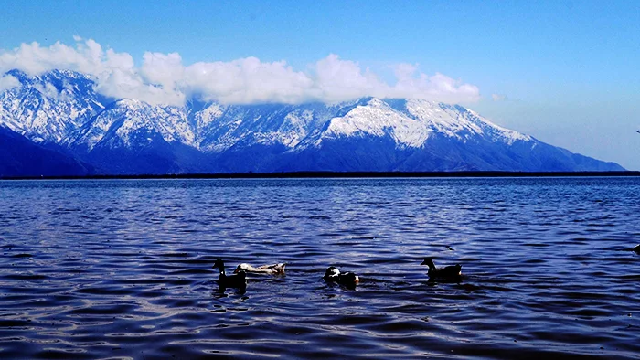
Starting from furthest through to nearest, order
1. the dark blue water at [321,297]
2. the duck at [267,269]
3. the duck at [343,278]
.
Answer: the duck at [267,269], the duck at [343,278], the dark blue water at [321,297]

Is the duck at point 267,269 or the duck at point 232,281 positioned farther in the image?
the duck at point 267,269

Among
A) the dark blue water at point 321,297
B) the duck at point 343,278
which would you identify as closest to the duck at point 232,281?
the dark blue water at point 321,297

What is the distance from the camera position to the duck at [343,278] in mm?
19984

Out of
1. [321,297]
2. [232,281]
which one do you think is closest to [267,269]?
[232,281]

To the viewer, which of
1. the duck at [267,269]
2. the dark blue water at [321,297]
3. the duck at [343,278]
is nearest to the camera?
the dark blue water at [321,297]

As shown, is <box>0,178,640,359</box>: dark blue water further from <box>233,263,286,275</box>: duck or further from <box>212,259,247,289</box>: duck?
<box>212,259,247,289</box>: duck

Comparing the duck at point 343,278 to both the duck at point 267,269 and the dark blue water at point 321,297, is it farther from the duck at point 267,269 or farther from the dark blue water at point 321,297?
the duck at point 267,269

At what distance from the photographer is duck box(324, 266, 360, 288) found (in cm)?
1998

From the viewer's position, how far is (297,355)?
12.6 metres

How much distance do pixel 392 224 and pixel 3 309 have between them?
94.3 ft

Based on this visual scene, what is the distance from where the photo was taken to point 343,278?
20250mm

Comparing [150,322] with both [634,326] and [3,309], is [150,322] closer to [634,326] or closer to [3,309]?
[3,309]

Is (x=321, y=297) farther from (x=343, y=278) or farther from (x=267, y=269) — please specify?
(x=267, y=269)

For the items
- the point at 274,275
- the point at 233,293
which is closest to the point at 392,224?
the point at 274,275
